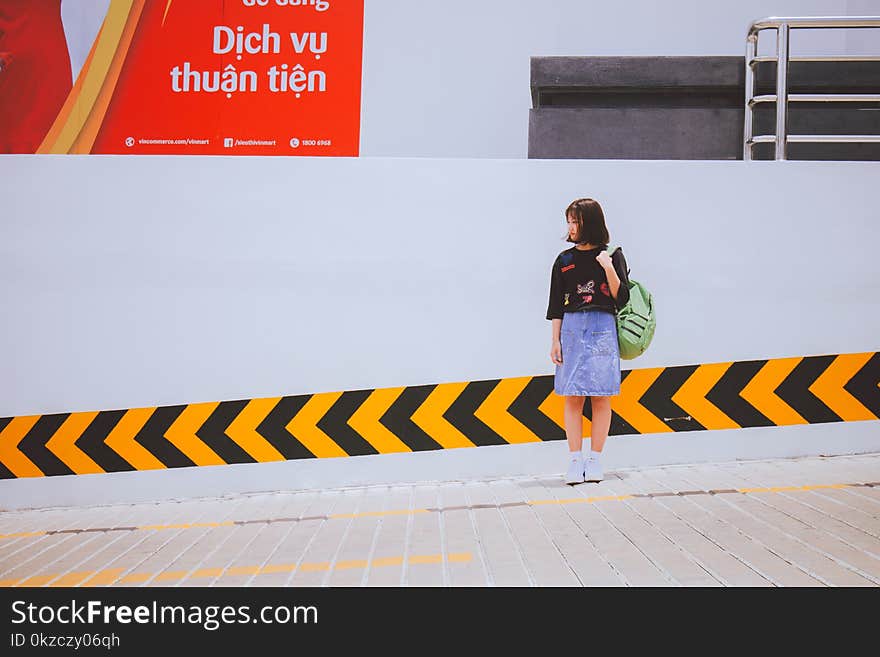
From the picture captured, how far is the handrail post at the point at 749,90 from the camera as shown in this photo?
6.57m

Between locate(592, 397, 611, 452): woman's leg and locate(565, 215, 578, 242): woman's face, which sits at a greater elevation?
locate(565, 215, 578, 242): woman's face

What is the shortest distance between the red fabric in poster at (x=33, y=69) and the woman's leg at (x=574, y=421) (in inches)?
231

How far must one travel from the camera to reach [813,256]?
6.20 m

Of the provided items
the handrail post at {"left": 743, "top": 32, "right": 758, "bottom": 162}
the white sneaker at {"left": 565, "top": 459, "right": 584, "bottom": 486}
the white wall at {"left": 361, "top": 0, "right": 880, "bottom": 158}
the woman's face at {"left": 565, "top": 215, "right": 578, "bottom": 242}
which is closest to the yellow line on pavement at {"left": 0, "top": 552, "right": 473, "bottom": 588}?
the white sneaker at {"left": 565, "top": 459, "right": 584, "bottom": 486}

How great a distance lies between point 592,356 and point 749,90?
2.56m

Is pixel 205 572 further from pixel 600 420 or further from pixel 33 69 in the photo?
pixel 33 69

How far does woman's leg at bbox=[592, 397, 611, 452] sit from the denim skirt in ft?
0.45

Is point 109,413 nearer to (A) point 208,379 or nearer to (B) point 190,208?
(A) point 208,379

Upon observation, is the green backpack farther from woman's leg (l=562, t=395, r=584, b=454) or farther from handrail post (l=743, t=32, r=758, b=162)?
handrail post (l=743, t=32, r=758, b=162)

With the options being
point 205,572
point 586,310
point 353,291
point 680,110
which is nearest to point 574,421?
point 586,310

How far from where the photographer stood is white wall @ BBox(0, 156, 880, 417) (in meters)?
6.13

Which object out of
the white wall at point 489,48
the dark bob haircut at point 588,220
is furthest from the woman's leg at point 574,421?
the white wall at point 489,48

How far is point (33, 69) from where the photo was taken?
28.0 feet

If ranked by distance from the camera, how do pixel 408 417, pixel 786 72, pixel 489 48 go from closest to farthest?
pixel 408 417, pixel 786 72, pixel 489 48
